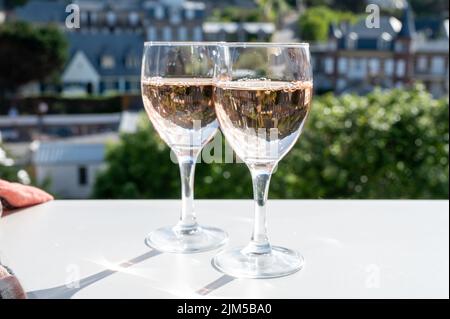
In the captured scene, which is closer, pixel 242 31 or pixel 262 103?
pixel 262 103

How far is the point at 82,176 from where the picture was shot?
405 inches

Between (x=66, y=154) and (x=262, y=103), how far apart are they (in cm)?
1032

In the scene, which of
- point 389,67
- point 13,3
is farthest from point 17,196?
point 13,3

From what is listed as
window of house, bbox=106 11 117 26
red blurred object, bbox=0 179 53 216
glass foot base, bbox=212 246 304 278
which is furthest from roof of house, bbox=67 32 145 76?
glass foot base, bbox=212 246 304 278

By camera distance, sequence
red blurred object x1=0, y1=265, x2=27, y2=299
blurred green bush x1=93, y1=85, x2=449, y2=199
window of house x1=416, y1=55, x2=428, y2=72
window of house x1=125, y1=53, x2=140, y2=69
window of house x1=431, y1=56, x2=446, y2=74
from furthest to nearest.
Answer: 1. window of house x1=125, y1=53, x2=140, y2=69
2. window of house x1=416, y1=55, x2=428, y2=72
3. window of house x1=431, y1=56, x2=446, y2=74
4. blurred green bush x1=93, y1=85, x2=449, y2=199
5. red blurred object x1=0, y1=265, x2=27, y2=299

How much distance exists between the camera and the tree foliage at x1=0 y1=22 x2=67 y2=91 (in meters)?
13.2

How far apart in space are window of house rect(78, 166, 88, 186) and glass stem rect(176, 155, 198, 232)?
989 centimetres

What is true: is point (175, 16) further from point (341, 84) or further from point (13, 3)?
point (341, 84)

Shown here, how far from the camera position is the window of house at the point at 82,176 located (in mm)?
10154

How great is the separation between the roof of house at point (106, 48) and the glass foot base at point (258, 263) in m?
12.7

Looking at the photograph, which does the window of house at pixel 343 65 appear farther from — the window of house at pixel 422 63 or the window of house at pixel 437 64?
the window of house at pixel 437 64

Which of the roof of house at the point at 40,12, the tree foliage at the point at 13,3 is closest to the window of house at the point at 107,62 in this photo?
the roof of house at the point at 40,12

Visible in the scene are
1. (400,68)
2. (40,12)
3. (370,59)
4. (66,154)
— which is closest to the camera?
(400,68)

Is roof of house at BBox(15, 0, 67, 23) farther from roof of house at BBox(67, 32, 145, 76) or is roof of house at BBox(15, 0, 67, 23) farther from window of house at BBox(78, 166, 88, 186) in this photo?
window of house at BBox(78, 166, 88, 186)
